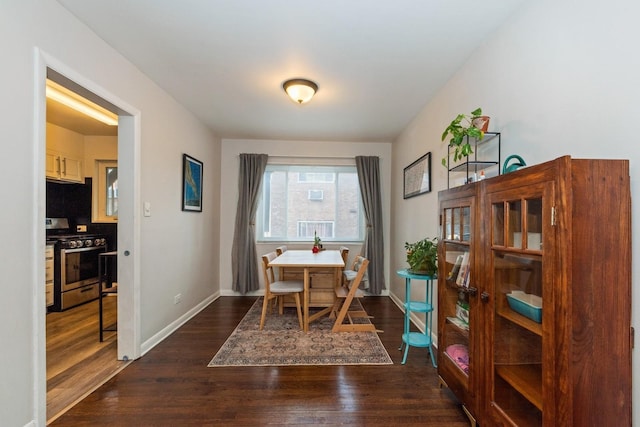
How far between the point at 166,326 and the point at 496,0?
12.6 ft

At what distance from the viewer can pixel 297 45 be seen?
2152mm

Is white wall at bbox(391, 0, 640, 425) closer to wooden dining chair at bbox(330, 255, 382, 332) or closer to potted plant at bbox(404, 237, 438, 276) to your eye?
potted plant at bbox(404, 237, 438, 276)

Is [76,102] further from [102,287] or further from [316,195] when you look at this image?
[316,195]

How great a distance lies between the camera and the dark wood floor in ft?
5.84

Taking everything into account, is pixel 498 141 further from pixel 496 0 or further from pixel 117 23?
pixel 117 23

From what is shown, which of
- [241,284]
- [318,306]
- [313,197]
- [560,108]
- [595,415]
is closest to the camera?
[595,415]

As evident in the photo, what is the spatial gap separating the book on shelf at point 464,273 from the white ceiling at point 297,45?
153 cm

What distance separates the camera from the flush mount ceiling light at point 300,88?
2656mm

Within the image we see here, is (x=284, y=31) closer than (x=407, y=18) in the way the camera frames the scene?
No

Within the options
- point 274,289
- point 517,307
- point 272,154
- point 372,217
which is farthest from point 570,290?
point 272,154

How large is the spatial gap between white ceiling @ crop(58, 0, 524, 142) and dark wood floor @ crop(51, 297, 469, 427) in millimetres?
2530

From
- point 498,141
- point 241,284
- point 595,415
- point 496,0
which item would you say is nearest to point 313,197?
point 241,284

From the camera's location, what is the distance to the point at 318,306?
12.3 feet

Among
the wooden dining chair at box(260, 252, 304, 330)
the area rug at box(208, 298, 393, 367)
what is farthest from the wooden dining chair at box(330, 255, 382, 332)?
the wooden dining chair at box(260, 252, 304, 330)
